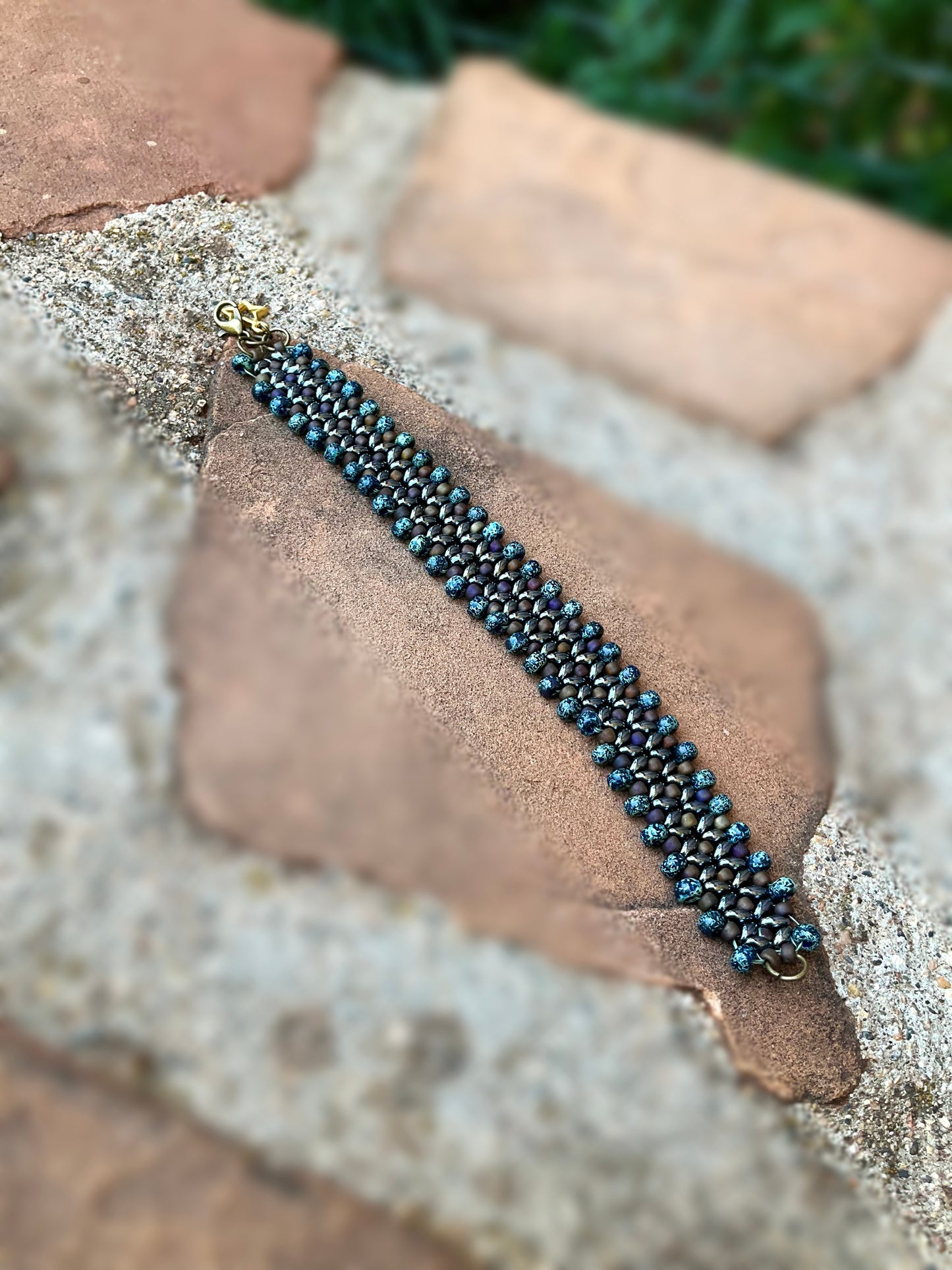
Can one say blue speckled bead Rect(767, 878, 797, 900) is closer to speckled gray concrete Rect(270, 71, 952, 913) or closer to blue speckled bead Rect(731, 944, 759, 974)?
blue speckled bead Rect(731, 944, 759, 974)

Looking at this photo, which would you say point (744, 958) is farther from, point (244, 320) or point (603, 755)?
point (244, 320)

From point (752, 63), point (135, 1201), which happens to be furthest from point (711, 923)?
point (752, 63)

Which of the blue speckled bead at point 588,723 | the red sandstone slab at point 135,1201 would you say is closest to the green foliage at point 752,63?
the blue speckled bead at point 588,723

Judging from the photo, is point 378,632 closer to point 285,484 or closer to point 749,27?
point 285,484

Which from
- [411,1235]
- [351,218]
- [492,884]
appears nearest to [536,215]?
[351,218]

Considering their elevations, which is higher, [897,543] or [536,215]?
[536,215]

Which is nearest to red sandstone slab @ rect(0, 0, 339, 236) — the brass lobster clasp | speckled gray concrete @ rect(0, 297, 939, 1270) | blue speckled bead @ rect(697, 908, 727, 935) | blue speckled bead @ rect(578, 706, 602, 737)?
the brass lobster clasp

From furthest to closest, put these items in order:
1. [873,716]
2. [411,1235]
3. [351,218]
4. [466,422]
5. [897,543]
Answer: [897,543] < [873,716] < [351,218] < [466,422] < [411,1235]
